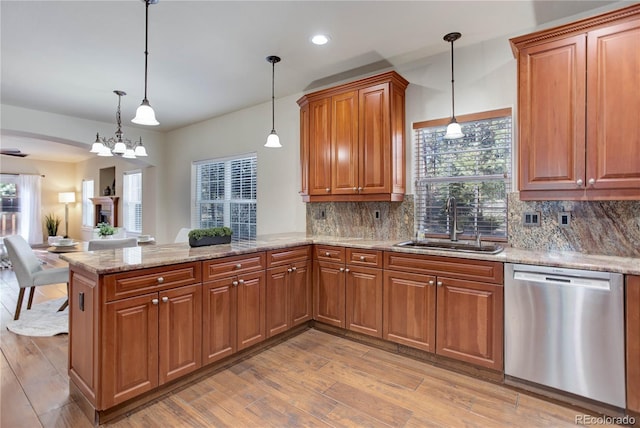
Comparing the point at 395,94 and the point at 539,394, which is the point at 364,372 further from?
the point at 395,94

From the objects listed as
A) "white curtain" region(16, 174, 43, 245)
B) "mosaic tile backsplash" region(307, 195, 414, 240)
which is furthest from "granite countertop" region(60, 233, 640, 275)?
"white curtain" region(16, 174, 43, 245)

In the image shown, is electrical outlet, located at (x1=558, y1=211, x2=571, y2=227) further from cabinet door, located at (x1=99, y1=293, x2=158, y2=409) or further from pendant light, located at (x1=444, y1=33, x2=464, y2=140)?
cabinet door, located at (x1=99, y1=293, x2=158, y2=409)

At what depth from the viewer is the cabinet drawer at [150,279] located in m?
1.87

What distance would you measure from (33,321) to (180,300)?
2.55 metres

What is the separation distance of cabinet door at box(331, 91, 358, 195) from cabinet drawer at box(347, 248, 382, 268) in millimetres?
640

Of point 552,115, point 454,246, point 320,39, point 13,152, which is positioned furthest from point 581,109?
point 13,152

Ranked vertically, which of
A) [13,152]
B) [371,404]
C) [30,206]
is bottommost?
[371,404]

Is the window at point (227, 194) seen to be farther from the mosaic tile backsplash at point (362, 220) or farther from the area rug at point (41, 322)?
the area rug at point (41, 322)

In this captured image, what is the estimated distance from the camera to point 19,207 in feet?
30.6

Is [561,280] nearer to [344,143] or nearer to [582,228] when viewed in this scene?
[582,228]

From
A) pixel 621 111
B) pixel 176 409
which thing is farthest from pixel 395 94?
pixel 176 409

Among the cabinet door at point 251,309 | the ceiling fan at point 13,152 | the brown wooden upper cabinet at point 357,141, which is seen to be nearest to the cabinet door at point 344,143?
the brown wooden upper cabinet at point 357,141

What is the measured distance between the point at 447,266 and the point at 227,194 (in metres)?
3.79

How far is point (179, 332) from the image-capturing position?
2.20m
